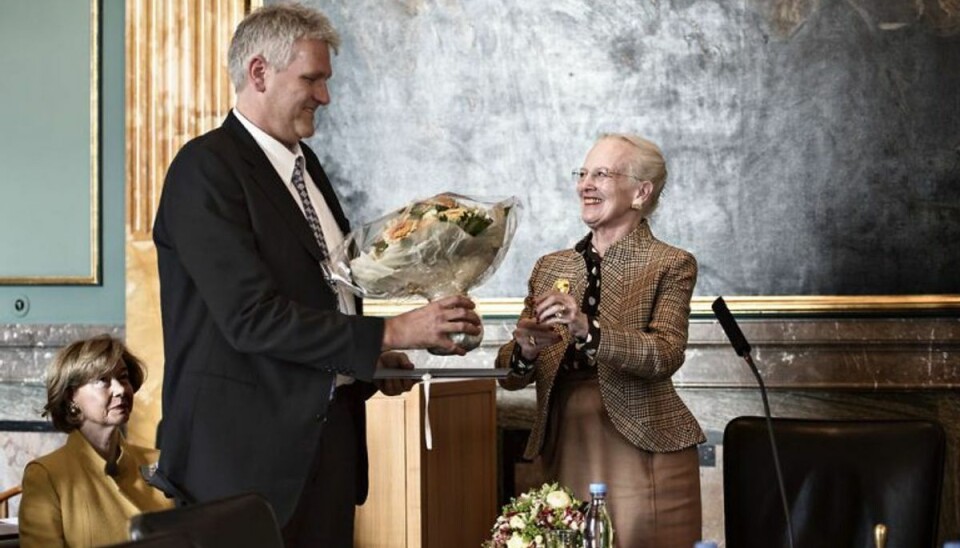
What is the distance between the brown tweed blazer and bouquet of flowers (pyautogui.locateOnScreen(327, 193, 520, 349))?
0.73 meters

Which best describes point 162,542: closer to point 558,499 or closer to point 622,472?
point 558,499

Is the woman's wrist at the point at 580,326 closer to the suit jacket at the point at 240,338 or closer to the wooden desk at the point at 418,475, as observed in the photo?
the suit jacket at the point at 240,338

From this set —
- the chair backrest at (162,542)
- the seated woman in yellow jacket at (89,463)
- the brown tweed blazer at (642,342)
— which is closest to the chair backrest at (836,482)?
the brown tweed blazer at (642,342)

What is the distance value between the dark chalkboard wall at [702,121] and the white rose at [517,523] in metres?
2.53

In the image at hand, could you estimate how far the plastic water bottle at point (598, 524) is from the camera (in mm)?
2984

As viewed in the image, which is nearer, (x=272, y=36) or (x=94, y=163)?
(x=272, y=36)

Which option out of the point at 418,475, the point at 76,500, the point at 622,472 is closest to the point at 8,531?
the point at 76,500

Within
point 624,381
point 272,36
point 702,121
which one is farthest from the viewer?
point 702,121

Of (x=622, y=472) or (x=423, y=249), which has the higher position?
(x=423, y=249)

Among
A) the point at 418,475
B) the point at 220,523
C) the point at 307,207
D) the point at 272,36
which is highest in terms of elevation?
the point at 272,36

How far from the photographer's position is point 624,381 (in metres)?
4.02

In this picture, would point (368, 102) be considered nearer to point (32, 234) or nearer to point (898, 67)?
point (32, 234)

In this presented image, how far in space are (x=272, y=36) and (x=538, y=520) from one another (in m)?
1.25

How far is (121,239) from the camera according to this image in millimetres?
6211
